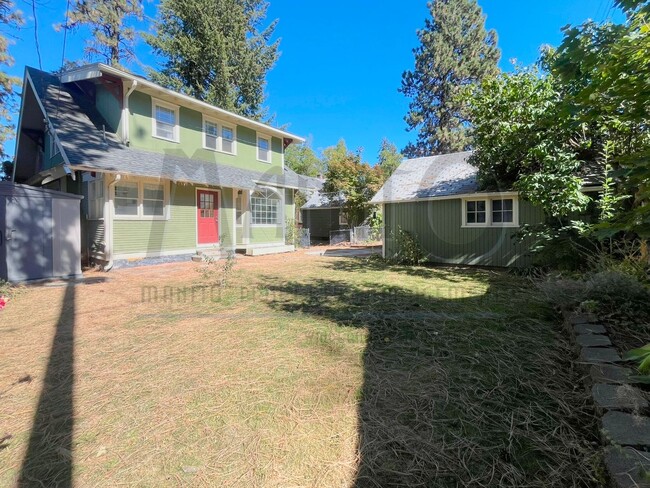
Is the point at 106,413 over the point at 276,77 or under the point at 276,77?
under

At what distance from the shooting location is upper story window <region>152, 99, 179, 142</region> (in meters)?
11.5

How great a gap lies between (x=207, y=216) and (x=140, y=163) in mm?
3164

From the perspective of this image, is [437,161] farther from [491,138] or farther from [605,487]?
[605,487]

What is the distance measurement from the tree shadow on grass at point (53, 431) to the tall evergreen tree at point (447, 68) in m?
27.6

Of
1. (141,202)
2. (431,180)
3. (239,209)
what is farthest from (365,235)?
(141,202)

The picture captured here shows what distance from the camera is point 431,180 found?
40.8 feet

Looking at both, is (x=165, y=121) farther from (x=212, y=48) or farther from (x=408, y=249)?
(x=212, y=48)

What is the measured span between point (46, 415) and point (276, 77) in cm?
2621

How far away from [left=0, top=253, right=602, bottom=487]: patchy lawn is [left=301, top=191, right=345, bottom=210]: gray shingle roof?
1668 centimetres

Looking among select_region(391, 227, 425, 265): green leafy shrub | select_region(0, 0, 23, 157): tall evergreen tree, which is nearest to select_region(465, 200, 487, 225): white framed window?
select_region(391, 227, 425, 265): green leafy shrub

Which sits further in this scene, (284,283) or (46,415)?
(284,283)

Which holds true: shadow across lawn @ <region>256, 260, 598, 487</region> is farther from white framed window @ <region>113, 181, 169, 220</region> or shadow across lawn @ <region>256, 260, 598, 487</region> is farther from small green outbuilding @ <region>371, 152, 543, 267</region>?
white framed window @ <region>113, 181, 169, 220</region>

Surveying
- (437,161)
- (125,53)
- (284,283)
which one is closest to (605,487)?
(284,283)

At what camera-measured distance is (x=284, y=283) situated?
7863 mm
